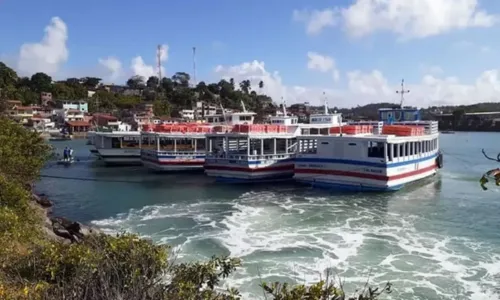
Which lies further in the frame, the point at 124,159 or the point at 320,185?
the point at 124,159

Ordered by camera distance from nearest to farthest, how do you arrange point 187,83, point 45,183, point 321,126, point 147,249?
point 147,249
point 45,183
point 321,126
point 187,83

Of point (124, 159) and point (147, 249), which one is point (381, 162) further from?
point (124, 159)

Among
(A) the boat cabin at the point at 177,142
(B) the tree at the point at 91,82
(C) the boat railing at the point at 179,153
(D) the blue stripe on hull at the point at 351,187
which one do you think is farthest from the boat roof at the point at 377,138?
(B) the tree at the point at 91,82

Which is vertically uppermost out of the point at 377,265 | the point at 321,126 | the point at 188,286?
the point at 321,126

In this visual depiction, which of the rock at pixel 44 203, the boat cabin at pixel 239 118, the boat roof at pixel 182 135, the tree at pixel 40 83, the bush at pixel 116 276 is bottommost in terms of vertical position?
the rock at pixel 44 203

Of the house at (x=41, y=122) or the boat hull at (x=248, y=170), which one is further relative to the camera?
the house at (x=41, y=122)

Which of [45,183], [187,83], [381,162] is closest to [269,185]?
[381,162]

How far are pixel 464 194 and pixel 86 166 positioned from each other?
2917cm

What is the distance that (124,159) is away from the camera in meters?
37.3

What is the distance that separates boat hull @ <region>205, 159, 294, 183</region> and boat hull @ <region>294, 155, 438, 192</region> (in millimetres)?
1569

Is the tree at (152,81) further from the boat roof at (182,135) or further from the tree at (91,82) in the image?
the boat roof at (182,135)

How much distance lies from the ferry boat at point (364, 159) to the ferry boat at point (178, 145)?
7.59 metres

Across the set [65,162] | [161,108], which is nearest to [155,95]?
[161,108]

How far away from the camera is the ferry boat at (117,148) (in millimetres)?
36906
